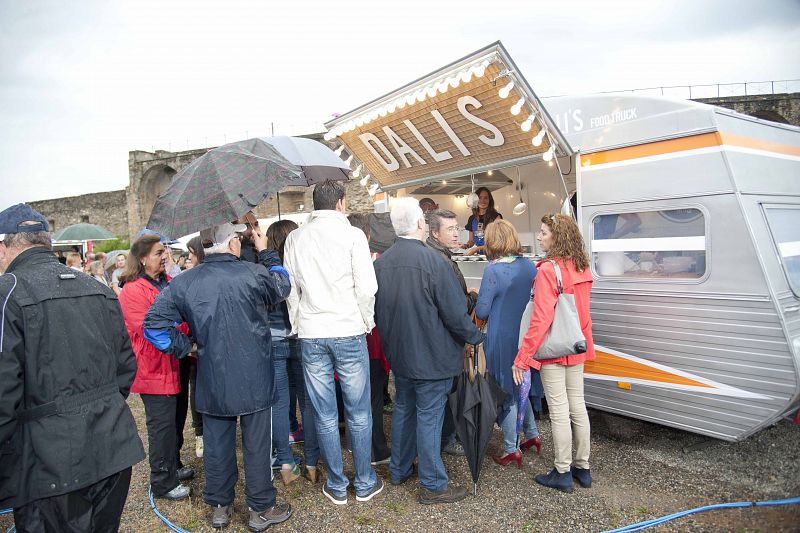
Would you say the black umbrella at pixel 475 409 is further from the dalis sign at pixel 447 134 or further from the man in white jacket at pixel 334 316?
the dalis sign at pixel 447 134

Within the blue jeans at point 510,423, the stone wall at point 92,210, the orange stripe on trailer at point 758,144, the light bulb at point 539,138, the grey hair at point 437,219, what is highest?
the stone wall at point 92,210

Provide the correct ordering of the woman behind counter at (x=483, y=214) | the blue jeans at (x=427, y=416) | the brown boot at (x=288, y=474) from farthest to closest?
the woman behind counter at (x=483, y=214), the brown boot at (x=288, y=474), the blue jeans at (x=427, y=416)

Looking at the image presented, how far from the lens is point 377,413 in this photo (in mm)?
4395

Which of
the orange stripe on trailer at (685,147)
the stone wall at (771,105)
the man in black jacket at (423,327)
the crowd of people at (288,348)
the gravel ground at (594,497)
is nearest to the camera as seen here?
the crowd of people at (288,348)

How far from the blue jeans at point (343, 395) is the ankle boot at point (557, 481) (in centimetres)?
128

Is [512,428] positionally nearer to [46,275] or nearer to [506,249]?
[506,249]

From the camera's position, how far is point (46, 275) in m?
2.37

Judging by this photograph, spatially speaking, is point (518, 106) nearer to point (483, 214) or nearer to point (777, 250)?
point (777, 250)

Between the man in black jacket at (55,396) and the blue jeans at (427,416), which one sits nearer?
the man in black jacket at (55,396)

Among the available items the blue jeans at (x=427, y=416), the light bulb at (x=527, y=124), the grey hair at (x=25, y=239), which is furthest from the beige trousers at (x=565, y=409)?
the grey hair at (x=25, y=239)

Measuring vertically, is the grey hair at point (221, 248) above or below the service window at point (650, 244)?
above

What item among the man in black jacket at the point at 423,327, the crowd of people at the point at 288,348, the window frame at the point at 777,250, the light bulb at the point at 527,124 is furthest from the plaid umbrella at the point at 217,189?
the window frame at the point at 777,250

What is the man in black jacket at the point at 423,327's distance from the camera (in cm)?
343

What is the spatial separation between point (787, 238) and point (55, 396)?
4849 mm
